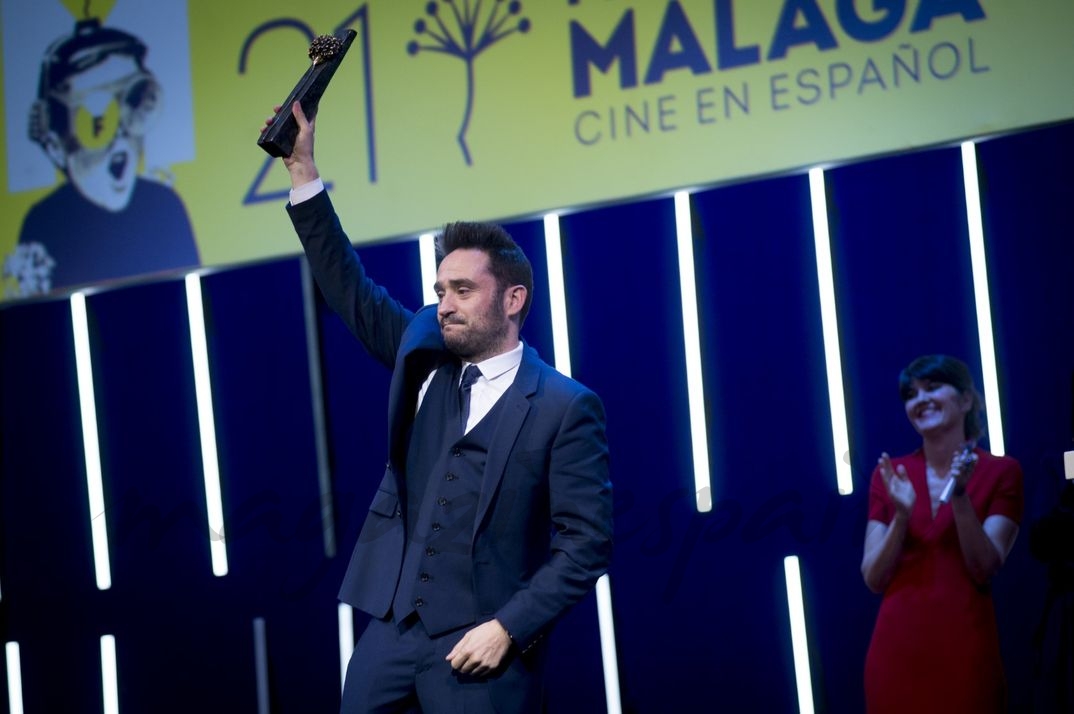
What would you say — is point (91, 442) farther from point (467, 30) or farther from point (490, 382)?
point (490, 382)

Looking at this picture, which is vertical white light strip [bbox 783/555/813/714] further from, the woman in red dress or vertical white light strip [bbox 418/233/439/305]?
vertical white light strip [bbox 418/233/439/305]

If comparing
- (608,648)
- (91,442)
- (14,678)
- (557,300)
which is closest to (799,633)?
(608,648)

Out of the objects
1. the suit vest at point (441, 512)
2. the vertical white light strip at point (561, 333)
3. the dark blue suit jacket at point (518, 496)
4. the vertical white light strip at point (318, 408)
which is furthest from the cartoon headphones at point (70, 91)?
the suit vest at point (441, 512)

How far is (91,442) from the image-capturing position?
4613 millimetres

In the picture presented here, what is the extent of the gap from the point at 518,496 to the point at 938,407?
1.49 m

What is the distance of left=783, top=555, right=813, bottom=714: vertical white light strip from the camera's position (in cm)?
369

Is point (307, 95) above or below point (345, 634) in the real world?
above

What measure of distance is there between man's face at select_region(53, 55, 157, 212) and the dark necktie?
2688 millimetres

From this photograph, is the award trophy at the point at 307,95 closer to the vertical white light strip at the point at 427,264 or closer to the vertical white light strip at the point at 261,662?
the vertical white light strip at the point at 427,264

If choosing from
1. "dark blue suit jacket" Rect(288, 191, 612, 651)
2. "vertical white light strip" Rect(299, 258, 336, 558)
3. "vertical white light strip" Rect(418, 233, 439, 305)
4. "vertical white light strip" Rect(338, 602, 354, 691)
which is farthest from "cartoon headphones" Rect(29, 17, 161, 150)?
"dark blue suit jacket" Rect(288, 191, 612, 651)

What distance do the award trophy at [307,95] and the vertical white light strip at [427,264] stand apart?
1.75 meters

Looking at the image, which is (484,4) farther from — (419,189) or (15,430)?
(15,430)

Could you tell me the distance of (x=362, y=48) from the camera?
4465 mm

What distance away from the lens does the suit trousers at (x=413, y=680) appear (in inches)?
85.7
